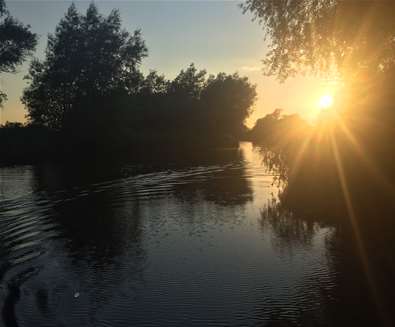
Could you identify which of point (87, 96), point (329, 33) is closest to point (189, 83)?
point (87, 96)

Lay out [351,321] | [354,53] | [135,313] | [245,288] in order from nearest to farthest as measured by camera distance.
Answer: [351,321] → [135,313] → [245,288] → [354,53]

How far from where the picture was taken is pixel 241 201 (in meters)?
22.6

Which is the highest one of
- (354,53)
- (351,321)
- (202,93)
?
(202,93)

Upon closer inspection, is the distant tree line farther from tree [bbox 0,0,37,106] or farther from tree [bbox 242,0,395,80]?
tree [bbox 0,0,37,106]

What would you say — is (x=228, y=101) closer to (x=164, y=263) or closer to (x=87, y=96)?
(x=87, y=96)

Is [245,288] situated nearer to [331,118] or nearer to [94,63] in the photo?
[331,118]

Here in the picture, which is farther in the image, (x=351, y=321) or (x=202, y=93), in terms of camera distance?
(x=202, y=93)

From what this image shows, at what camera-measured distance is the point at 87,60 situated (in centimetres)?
7625

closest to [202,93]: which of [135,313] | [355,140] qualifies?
[355,140]

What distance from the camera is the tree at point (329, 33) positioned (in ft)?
63.9

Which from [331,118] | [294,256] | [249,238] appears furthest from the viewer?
[331,118]

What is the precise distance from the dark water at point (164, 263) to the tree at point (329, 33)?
6750 millimetres

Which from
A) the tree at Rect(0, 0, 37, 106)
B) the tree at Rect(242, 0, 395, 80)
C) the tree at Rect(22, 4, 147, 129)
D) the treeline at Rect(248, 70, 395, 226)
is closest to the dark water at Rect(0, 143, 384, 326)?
the treeline at Rect(248, 70, 395, 226)

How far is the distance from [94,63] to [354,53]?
201ft
